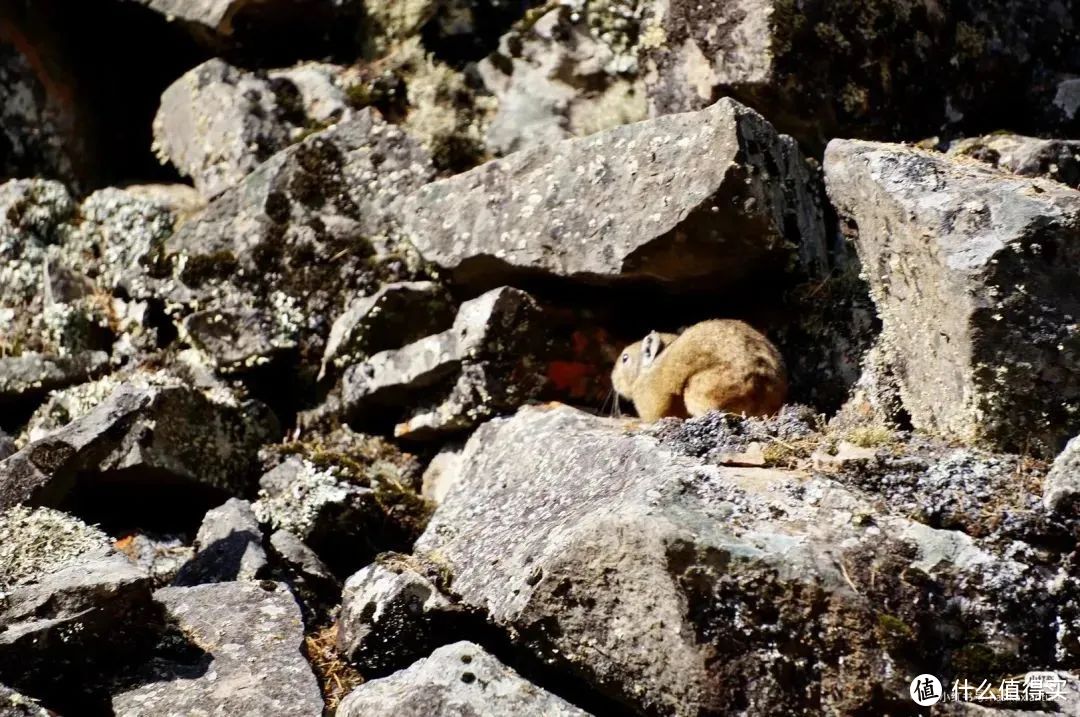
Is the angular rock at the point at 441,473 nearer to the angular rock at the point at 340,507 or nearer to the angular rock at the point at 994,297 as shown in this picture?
the angular rock at the point at 340,507

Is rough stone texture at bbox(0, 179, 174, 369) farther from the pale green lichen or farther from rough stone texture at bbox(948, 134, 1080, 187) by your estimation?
rough stone texture at bbox(948, 134, 1080, 187)

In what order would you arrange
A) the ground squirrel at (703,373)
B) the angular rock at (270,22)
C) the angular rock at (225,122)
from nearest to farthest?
the ground squirrel at (703,373) < the angular rock at (225,122) < the angular rock at (270,22)

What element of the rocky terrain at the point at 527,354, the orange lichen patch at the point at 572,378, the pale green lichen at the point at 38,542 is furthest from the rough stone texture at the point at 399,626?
the orange lichen patch at the point at 572,378

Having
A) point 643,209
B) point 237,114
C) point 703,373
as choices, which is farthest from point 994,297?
point 237,114

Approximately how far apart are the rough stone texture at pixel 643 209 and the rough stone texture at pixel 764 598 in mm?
1837

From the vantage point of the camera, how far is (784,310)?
733 cm

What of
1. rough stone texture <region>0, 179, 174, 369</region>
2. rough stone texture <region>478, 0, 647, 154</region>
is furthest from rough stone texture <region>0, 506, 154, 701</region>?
rough stone texture <region>478, 0, 647, 154</region>

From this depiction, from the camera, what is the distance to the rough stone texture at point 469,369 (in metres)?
7.54

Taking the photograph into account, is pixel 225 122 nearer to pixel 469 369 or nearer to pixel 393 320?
pixel 393 320

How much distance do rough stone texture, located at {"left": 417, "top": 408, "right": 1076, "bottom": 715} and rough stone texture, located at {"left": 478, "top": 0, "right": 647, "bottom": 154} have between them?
4.08 metres

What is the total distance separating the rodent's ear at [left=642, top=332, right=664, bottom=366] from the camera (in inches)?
294

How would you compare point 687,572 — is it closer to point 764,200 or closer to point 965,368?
point 965,368

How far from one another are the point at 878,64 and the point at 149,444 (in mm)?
5037

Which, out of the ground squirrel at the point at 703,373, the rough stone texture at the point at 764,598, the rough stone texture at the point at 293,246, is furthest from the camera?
the rough stone texture at the point at 293,246
